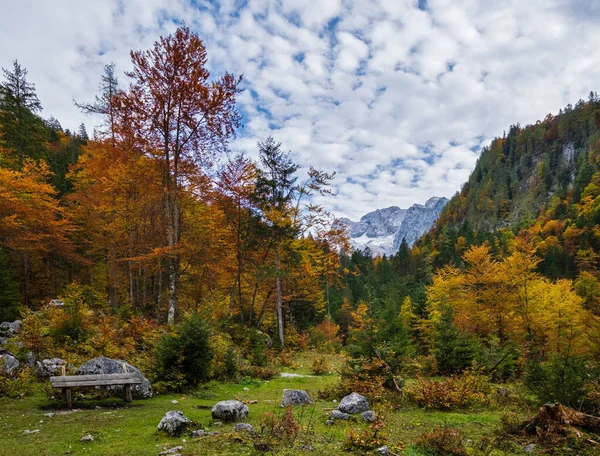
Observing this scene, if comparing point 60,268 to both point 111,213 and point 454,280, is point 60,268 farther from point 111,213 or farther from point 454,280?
point 454,280

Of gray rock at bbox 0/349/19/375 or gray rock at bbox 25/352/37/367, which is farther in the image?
gray rock at bbox 25/352/37/367

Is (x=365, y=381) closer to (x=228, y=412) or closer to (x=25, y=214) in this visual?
(x=228, y=412)

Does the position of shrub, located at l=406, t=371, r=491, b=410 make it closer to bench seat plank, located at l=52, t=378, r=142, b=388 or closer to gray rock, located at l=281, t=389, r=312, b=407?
gray rock, located at l=281, t=389, r=312, b=407

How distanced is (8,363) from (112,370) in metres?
3.11

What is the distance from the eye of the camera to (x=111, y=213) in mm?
20141

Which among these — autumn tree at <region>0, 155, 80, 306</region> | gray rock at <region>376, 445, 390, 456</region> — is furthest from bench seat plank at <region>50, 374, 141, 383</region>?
autumn tree at <region>0, 155, 80, 306</region>

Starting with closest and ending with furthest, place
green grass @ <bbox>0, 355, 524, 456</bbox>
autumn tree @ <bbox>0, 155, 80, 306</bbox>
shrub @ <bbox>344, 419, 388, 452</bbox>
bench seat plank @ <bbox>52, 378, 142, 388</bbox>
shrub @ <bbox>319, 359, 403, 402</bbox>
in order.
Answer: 1. green grass @ <bbox>0, 355, 524, 456</bbox>
2. shrub @ <bbox>344, 419, 388, 452</bbox>
3. bench seat plank @ <bbox>52, 378, 142, 388</bbox>
4. shrub @ <bbox>319, 359, 403, 402</bbox>
5. autumn tree @ <bbox>0, 155, 80, 306</bbox>

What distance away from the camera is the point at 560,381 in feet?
24.9

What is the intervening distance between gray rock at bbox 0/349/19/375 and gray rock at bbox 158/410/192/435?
608 centimetres

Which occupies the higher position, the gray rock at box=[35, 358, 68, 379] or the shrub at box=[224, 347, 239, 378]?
the gray rock at box=[35, 358, 68, 379]

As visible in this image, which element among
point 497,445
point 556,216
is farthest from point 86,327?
point 556,216

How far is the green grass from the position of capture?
491 cm

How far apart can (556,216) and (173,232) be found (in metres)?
115

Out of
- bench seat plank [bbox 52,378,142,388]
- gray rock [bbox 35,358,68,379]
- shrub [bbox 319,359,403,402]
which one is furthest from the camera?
gray rock [bbox 35,358,68,379]
